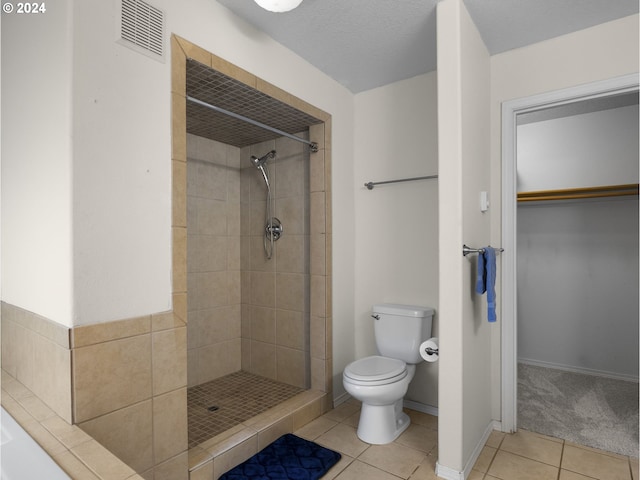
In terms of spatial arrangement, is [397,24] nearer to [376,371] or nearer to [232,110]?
[232,110]

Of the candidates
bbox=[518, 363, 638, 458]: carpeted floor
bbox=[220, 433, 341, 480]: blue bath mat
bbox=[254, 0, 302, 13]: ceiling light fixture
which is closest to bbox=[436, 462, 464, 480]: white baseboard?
bbox=[220, 433, 341, 480]: blue bath mat

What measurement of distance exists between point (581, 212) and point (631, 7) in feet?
5.81

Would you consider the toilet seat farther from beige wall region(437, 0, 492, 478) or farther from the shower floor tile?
the shower floor tile

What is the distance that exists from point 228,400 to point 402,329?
1.32 metres

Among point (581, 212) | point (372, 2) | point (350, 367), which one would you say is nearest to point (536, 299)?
point (581, 212)

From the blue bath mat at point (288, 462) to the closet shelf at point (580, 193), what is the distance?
8.56 ft

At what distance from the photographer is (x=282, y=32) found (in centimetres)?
211

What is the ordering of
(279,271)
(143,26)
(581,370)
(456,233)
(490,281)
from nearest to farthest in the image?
(143,26) < (456,233) < (490,281) < (279,271) < (581,370)

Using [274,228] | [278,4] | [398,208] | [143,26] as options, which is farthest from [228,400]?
[278,4]

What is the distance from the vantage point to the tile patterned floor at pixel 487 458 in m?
1.89

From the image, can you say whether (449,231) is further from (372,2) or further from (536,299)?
(536,299)

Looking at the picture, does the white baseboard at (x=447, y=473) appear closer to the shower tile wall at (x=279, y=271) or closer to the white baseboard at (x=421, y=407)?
the white baseboard at (x=421, y=407)

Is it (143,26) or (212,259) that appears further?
(212,259)

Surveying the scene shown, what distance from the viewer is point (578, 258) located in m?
3.25
